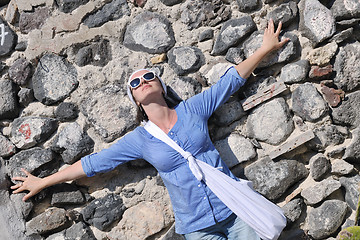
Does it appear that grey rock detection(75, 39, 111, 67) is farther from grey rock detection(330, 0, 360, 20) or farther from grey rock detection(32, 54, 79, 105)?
grey rock detection(330, 0, 360, 20)

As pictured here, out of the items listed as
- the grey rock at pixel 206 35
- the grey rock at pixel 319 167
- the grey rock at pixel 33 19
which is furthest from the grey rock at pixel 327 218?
the grey rock at pixel 33 19

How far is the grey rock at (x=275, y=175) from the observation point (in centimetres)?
236

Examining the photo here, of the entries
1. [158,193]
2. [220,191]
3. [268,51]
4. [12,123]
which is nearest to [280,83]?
[268,51]

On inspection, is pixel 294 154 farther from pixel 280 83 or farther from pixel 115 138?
pixel 115 138

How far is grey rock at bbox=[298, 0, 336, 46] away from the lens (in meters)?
2.40

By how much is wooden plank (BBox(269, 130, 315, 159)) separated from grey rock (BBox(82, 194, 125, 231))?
864 mm

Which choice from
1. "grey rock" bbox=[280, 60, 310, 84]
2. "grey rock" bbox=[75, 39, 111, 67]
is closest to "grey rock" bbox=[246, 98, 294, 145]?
"grey rock" bbox=[280, 60, 310, 84]

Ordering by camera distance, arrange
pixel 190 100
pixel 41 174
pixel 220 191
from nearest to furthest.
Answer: pixel 220 191 < pixel 190 100 < pixel 41 174

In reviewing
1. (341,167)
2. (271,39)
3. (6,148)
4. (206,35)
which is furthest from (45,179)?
(341,167)

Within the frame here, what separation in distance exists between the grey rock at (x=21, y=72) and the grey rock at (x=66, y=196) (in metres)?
0.66

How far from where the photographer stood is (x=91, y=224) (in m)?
2.47

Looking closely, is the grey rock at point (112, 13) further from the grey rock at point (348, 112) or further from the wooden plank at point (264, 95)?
the grey rock at point (348, 112)

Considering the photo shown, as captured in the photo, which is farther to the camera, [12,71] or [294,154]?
[12,71]

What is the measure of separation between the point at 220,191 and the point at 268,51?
772 millimetres
